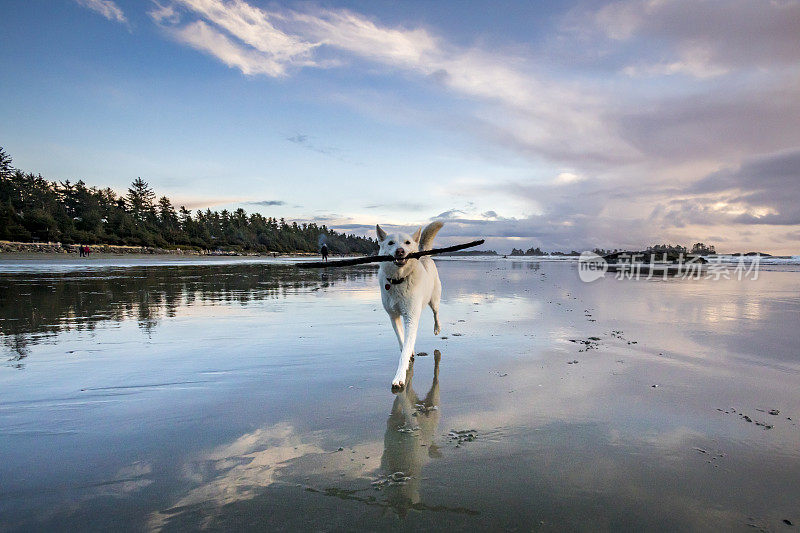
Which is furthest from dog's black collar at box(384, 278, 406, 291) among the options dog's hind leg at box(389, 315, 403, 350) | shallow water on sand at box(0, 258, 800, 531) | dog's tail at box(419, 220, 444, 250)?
shallow water on sand at box(0, 258, 800, 531)

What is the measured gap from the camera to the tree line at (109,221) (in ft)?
201

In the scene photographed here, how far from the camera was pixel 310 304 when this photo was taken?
12.3m

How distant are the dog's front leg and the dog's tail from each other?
3.62 feet

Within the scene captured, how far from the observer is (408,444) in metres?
3.41

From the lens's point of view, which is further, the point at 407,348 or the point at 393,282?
the point at 393,282

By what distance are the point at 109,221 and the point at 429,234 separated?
9223cm

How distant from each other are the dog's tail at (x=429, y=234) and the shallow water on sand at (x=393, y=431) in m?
1.82

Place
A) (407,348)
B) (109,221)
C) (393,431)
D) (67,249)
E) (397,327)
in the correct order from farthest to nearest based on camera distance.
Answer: (109,221) < (67,249) < (397,327) < (407,348) < (393,431)

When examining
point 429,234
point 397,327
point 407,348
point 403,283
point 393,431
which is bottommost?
point 393,431

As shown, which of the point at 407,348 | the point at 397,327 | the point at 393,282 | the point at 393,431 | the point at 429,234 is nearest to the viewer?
the point at 393,431

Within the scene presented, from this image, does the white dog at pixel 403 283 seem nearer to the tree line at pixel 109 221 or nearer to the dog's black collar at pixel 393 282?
the dog's black collar at pixel 393 282

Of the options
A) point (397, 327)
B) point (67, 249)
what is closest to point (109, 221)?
point (67, 249)

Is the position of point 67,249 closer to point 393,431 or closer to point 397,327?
point 397,327

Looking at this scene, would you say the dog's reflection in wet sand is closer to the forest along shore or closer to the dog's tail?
the dog's tail
